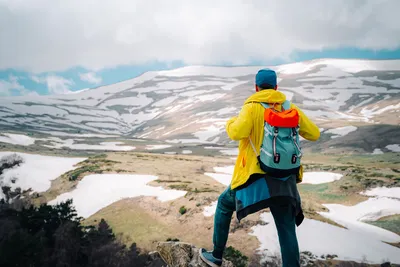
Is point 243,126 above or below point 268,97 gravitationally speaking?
below

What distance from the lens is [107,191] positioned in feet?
103

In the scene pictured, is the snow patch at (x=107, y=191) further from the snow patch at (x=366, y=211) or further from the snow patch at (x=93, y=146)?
the snow patch at (x=93, y=146)

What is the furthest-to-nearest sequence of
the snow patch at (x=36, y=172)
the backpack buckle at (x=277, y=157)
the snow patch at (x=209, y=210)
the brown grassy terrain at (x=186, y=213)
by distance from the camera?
the snow patch at (x=36, y=172) → the snow patch at (x=209, y=210) → the brown grassy terrain at (x=186, y=213) → the backpack buckle at (x=277, y=157)

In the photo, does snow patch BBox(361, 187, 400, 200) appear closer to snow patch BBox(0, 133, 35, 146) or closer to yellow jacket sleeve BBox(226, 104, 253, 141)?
yellow jacket sleeve BBox(226, 104, 253, 141)

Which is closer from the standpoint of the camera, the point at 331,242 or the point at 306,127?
the point at 306,127

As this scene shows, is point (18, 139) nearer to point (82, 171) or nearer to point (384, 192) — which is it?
point (82, 171)

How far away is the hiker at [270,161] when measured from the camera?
4090 millimetres

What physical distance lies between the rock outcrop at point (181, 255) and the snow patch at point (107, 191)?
1934cm

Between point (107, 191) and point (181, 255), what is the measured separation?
2711cm

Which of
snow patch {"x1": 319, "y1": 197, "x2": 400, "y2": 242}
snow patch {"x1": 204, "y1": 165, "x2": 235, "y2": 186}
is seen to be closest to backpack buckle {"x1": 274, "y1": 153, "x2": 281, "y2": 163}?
snow patch {"x1": 319, "y1": 197, "x2": 400, "y2": 242}

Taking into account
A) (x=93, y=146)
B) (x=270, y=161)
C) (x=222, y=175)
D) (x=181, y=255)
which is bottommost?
(x=93, y=146)

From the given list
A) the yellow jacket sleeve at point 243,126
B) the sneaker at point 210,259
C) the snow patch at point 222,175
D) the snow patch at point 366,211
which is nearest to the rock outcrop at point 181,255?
the sneaker at point 210,259

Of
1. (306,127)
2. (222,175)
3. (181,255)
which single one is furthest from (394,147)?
(306,127)

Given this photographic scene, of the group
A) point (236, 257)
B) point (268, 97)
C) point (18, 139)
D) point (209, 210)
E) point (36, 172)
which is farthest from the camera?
point (18, 139)
